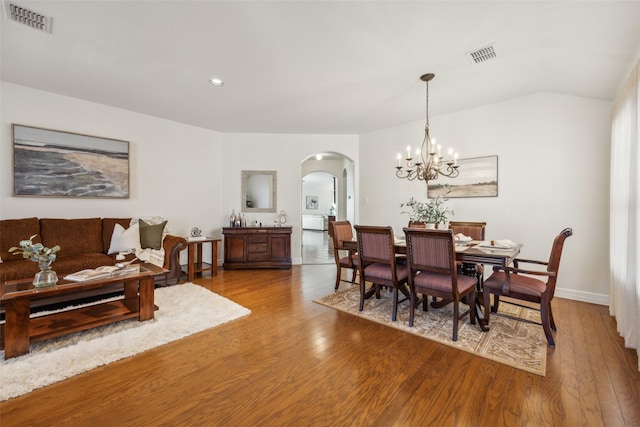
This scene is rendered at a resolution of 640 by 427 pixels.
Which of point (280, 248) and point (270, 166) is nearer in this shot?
point (280, 248)

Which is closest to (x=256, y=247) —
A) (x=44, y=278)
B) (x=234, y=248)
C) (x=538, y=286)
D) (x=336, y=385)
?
(x=234, y=248)

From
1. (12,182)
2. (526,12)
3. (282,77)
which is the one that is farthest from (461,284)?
(12,182)

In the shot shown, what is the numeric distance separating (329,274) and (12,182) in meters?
4.51

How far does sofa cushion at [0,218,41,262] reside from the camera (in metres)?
3.04

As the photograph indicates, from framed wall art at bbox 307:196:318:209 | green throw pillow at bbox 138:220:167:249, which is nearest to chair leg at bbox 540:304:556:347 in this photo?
green throw pillow at bbox 138:220:167:249

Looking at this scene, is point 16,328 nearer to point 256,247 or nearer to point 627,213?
point 256,247

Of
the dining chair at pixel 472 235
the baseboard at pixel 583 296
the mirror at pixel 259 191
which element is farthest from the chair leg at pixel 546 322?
the mirror at pixel 259 191

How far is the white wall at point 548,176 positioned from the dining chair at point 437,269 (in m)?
1.86

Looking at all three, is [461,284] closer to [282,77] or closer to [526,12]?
[526,12]

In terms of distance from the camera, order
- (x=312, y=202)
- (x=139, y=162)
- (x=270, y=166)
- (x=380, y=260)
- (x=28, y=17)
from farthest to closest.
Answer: (x=312, y=202)
(x=270, y=166)
(x=139, y=162)
(x=380, y=260)
(x=28, y=17)

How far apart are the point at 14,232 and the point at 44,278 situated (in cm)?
165

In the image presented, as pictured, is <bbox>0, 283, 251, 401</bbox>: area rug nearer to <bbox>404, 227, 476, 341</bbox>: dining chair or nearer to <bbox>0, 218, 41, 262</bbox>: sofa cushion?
<bbox>0, 218, 41, 262</bbox>: sofa cushion

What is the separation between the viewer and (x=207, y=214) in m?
5.33

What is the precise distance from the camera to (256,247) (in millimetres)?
4930
